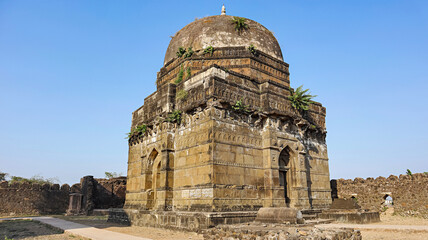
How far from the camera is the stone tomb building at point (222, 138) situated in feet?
39.5

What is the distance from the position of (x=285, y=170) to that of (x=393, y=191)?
8.73 m

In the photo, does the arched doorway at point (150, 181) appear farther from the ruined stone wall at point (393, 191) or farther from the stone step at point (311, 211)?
the ruined stone wall at point (393, 191)

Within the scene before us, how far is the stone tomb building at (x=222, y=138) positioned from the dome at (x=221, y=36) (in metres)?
0.06

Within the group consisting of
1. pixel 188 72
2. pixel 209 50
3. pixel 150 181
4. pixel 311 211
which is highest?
pixel 209 50

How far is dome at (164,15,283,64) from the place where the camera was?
17.1m

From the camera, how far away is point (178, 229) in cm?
1173

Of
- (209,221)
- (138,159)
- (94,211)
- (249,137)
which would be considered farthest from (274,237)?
(94,211)

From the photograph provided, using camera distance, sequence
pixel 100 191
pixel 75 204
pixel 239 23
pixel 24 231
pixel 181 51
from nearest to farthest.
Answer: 1. pixel 24 231
2. pixel 181 51
3. pixel 239 23
4. pixel 75 204
5. pixel 100 191

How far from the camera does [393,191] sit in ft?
59.7

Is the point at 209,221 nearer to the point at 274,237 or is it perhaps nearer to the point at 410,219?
the point at 274,237

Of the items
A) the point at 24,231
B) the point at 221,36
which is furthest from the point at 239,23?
the point at 24,231

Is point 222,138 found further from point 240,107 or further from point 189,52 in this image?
point 189,52

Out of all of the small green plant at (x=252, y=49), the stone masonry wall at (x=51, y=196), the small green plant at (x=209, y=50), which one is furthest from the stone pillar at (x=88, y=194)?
the small green plant at (x=252, y=49)

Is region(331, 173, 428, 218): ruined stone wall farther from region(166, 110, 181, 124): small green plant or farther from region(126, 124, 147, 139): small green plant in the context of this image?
region(126, 124, 147, 139): small green plant
